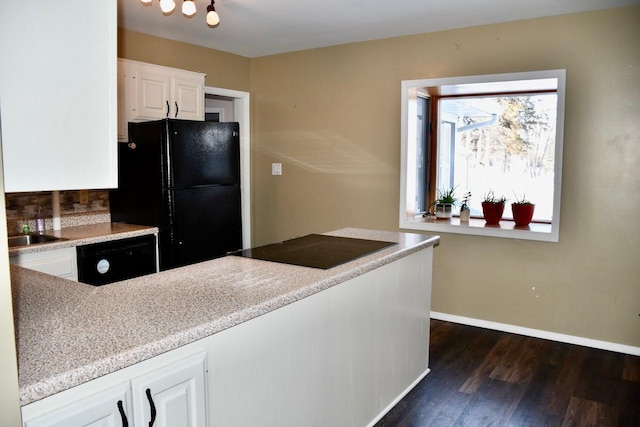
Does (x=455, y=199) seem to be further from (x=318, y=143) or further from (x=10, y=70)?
(x=10, y=70)

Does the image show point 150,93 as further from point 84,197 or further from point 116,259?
point 116,259

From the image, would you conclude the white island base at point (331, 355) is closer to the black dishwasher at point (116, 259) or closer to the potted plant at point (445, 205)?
the potted plant at point (445, 205)

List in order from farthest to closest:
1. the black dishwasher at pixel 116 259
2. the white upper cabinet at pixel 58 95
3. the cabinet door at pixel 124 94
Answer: the cabinet door at pixel 124 94
the black dishwasher at pixel 116 259
the white upper cabinet at pixel 58 95

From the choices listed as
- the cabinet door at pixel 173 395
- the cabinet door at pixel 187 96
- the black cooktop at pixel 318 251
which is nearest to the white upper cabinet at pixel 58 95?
the cabinet door at pixel 173 395

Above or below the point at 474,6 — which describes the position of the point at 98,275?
below

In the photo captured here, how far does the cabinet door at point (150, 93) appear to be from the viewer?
11.7 ft

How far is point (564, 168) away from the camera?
3346 mm

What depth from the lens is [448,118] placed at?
425 centimetres

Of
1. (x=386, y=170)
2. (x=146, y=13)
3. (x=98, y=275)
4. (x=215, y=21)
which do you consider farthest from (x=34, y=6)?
(x=386, y=170)

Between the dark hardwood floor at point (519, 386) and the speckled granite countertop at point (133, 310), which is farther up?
the speckled granite countertop at point (133, 310)

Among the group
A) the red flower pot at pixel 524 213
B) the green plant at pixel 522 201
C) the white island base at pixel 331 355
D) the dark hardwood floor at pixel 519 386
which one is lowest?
the dark hardwood floor at pixel 519 386

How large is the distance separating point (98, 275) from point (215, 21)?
1724mm

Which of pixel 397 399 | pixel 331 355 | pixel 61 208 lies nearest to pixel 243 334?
pixel 331 355

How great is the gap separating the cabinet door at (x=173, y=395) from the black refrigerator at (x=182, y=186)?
2236 millimetres
